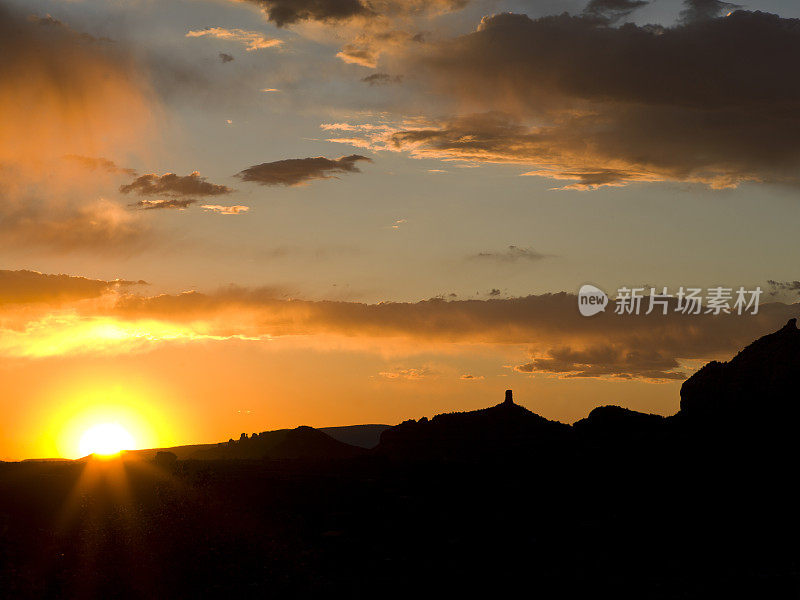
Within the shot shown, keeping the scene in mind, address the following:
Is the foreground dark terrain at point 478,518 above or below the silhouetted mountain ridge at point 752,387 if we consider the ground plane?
below

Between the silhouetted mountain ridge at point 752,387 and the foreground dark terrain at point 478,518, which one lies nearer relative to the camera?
the foreground dark terrain at point 478,518

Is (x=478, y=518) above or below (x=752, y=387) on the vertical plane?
below

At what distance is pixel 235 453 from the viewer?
145500mm

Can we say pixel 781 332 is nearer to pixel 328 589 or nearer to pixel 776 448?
pixel 776 448

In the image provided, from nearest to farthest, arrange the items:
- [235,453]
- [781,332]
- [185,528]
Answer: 1. [185,528]
2. [781,332]
3. [235,453]

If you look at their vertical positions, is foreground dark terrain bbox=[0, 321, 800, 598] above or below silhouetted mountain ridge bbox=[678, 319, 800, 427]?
below

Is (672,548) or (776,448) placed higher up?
(776,448)

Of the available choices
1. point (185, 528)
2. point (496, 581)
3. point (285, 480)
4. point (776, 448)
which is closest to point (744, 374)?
point (776, 448)

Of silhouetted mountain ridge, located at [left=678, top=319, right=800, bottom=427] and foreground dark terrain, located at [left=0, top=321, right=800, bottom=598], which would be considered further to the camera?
silhouetted mountain ridge, located at [left=678, top=319, right=800, bottom=427]

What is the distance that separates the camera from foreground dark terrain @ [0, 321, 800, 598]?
1459 inches

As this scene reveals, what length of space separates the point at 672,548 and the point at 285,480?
2773 centimetres

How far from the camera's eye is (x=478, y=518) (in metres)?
50.3

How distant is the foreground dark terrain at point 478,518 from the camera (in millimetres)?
37062

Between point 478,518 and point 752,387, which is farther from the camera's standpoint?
point 752,387
